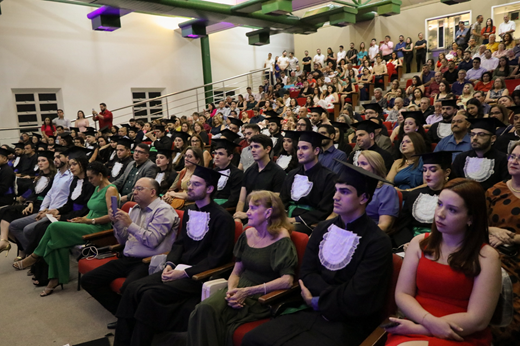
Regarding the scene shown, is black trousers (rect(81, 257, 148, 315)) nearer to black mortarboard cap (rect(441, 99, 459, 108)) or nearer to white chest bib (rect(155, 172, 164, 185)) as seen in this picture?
white chest bib (rect(155, 172, 164, 185))

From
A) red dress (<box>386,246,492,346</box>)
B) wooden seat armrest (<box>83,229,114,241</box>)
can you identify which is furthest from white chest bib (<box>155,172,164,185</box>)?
red dress (<box>386,246,492,346</box>)

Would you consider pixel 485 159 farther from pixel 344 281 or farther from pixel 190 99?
pixel 190 99

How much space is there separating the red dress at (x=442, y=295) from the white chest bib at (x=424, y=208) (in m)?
1.33

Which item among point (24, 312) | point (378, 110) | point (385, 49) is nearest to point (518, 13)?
point (385, 49)

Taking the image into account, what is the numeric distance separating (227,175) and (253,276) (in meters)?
2.37

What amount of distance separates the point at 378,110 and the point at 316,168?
349 centimetres

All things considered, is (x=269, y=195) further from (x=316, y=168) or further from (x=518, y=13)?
(x=518, y=13)

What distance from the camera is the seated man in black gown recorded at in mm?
2121

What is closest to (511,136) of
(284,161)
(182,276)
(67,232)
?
(284,161)

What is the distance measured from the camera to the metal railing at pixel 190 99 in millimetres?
14969

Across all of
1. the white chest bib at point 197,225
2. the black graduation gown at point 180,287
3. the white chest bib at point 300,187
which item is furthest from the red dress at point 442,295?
the white chest bib at point 300,187

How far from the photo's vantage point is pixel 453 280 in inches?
74.5

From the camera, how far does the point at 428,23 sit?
50.1 ft

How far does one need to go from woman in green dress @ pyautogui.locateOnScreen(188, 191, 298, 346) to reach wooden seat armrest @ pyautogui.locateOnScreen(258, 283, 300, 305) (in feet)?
0.12
